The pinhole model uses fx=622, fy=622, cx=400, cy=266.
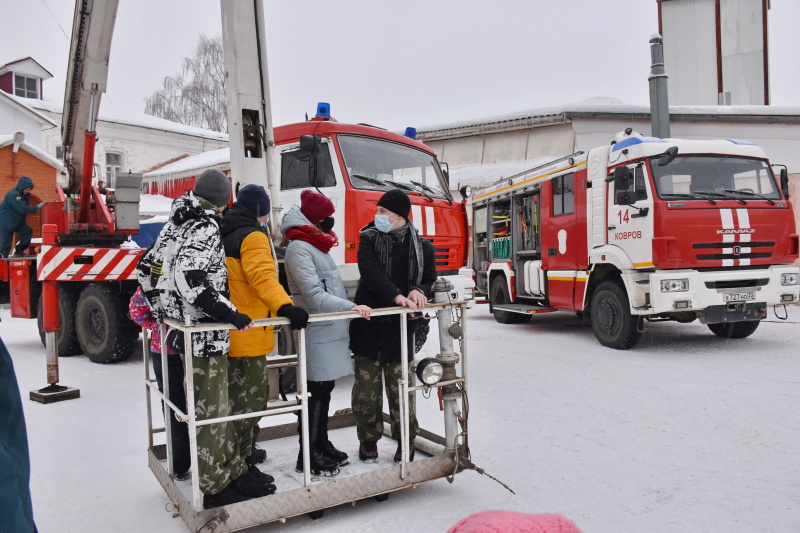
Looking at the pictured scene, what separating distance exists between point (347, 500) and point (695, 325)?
364 inches

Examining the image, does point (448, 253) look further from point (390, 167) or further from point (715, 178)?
point (715, 178)

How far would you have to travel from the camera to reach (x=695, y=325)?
1075cm

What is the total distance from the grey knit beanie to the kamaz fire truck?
233 inches

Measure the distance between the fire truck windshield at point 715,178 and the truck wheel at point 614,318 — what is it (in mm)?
1453

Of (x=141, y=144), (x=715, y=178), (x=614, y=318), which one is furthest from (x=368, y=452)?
(x=141, y=144)

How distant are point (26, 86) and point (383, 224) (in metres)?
27.5

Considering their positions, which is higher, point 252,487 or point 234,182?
point 234,182

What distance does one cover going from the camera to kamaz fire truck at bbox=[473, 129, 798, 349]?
766 centimetres

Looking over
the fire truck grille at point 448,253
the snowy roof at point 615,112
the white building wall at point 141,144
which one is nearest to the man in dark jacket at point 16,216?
the fire truck grille at point 448,253

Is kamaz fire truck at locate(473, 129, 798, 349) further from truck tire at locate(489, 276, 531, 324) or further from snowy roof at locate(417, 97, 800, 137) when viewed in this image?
snowy roof at locate(417, 97, 800, 137)

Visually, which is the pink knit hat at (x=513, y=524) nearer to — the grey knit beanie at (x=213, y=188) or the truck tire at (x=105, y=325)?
the grey knit beanie at (x=213, y=188)

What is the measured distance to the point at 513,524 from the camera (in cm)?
89

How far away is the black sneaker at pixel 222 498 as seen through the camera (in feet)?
10.0

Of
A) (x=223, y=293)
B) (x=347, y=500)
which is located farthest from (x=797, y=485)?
(x=223, y=293)
